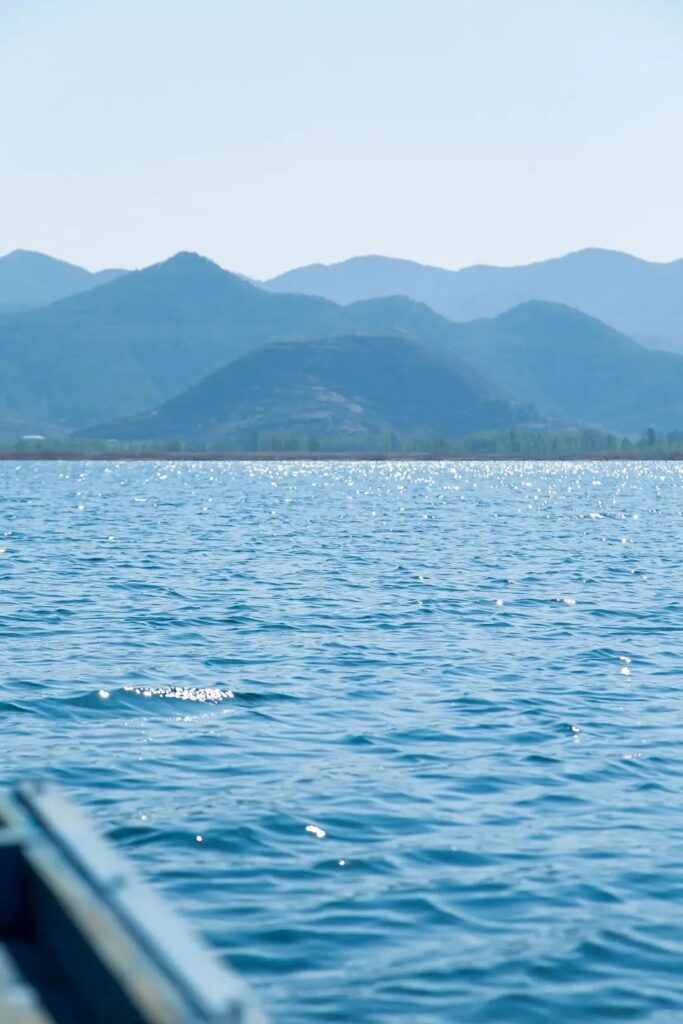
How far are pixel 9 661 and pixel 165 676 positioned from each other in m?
4.43

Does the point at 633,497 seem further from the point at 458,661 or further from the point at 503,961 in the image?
the point at 503,961

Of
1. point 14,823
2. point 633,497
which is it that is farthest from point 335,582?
point 633,497

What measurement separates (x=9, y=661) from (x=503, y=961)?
20.7 m

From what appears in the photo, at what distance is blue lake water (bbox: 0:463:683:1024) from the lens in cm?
1337

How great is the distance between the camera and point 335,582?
52375 mm

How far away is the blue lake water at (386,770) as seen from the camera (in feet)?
43.9

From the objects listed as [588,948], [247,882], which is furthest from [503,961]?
[247,882]

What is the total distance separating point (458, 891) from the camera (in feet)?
50.3

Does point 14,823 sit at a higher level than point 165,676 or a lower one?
higher

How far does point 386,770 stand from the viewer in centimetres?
2092

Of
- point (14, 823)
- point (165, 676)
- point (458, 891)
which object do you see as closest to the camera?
point (14, 823)

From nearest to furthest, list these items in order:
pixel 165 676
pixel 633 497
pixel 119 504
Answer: pixel 165 676
pixel 119 504
pixel 633 497

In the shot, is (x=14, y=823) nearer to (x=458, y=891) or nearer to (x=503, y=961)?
(x=503, y=961)

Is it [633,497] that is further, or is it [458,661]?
[633,497]
